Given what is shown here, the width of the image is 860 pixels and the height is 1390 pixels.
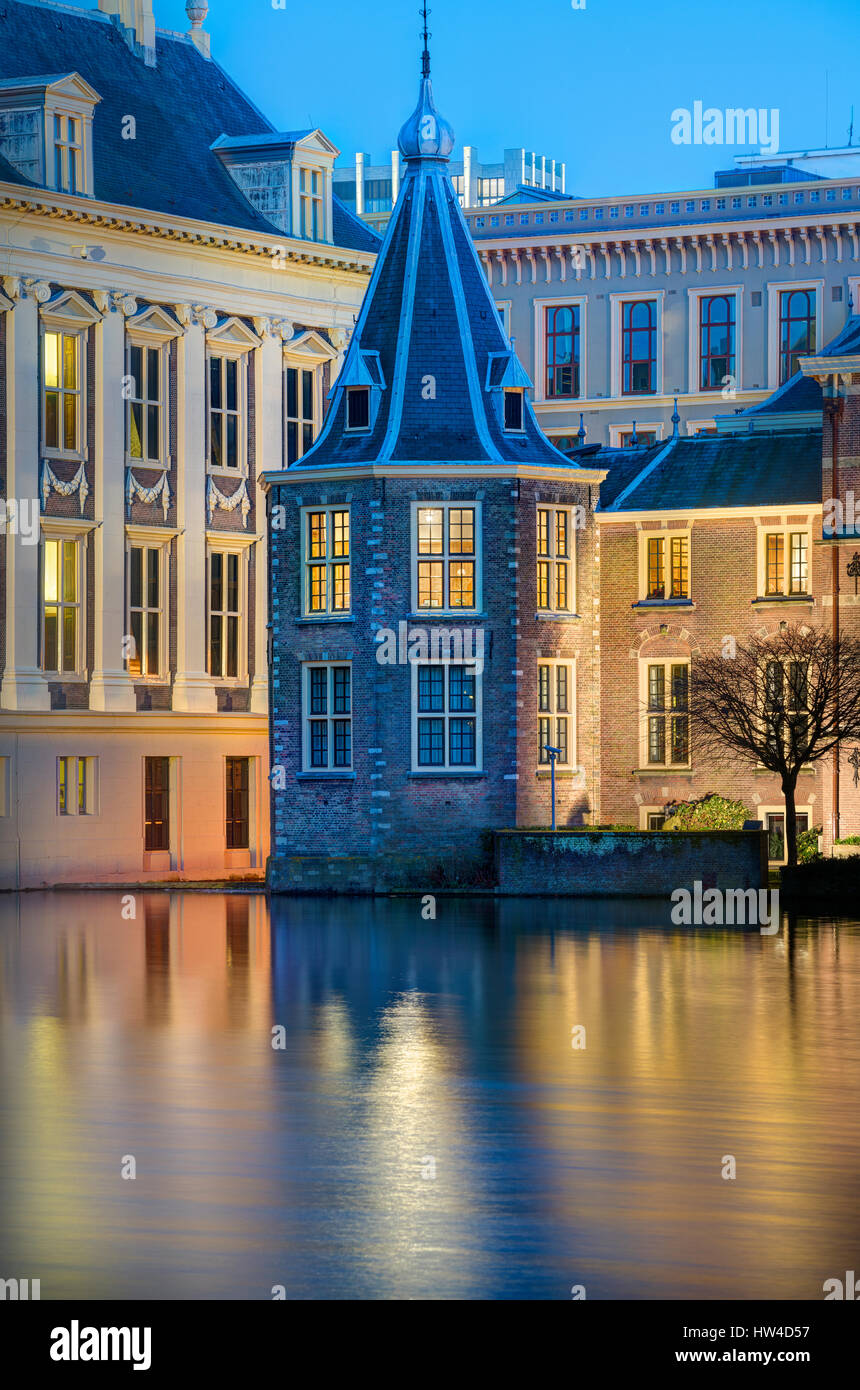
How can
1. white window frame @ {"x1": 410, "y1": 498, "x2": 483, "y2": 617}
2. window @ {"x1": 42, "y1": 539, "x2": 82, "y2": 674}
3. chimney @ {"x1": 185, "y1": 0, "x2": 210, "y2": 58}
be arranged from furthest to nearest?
1. chimney @ {"x1": 185, "y1": 0, "x2": 210, "y2": 58}
2. window @ {"x1": 42, "y1": 539, "x2": 82, "y2": 674}
3. white window frame @ {"x1": 410, "y1": 498, "x2": 483, "y2": 617}

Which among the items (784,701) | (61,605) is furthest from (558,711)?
(61,605)

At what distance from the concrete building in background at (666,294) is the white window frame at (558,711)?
98.3 ft

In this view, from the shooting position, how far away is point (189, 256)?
62.9 m

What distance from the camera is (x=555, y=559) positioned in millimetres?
52750

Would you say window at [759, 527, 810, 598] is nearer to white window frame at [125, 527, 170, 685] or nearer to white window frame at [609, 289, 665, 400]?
white window frame at [125, 527, 170, 685]

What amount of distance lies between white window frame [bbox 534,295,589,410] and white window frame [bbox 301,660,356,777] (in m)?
37.1

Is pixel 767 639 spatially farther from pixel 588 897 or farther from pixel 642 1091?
pixel 642 1091

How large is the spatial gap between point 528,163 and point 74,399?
271 ft

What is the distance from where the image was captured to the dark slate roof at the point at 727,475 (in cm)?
5575

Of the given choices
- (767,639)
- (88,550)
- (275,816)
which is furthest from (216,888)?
(767,639)

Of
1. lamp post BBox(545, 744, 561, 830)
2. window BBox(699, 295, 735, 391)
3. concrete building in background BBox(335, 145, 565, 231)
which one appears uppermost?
concrete building in background BBox(335, 145, 565, 231)

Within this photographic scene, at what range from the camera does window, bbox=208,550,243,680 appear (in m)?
64.4

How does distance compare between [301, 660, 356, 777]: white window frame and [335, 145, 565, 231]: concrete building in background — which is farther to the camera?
[335, 145, 565, 231]: concrete building in background

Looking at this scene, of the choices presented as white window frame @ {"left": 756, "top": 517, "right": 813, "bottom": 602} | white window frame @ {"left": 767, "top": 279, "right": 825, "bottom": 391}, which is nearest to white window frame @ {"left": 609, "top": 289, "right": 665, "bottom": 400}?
white window frame @ {"left": 767, "top": 279, "right": 825, "bottom": 391}
